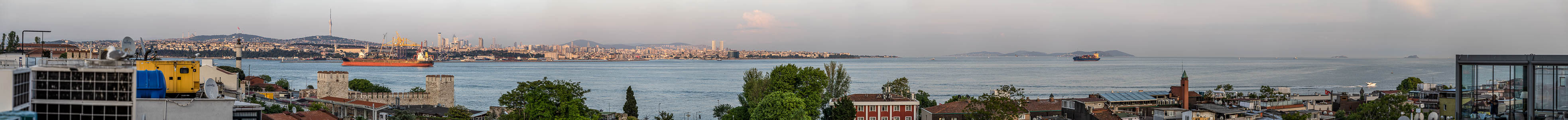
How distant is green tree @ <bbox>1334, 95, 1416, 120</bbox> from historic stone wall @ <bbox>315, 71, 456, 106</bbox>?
22574 millimetres

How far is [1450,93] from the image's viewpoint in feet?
60.2

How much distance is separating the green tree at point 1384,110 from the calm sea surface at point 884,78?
648 inches

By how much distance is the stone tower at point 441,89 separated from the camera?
30234 millimetres

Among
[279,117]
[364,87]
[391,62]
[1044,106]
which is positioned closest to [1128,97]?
[1044,106]

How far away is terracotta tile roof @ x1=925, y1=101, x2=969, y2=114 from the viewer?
73.8 ft

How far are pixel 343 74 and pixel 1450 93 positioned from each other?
27.1m

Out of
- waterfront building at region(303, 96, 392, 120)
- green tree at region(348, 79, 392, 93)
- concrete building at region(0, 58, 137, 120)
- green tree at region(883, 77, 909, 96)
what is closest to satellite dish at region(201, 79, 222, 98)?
concrete building at region(0, 58, 137, 120)

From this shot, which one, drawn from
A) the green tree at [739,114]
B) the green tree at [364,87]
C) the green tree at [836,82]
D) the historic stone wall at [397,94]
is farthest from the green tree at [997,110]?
the green tree at [364,87]

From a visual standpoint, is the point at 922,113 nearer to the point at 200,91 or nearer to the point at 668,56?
the point at 200,91

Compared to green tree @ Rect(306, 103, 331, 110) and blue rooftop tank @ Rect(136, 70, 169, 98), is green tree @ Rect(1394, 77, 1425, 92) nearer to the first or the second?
green tree @ Rect(306, 103, 331, 110)

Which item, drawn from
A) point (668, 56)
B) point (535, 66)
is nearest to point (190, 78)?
point (535, 66)

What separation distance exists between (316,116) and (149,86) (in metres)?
11.0

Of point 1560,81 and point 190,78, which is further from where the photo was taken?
point 190,78

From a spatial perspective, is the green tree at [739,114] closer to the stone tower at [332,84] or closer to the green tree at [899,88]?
the green tree at [899,88]
